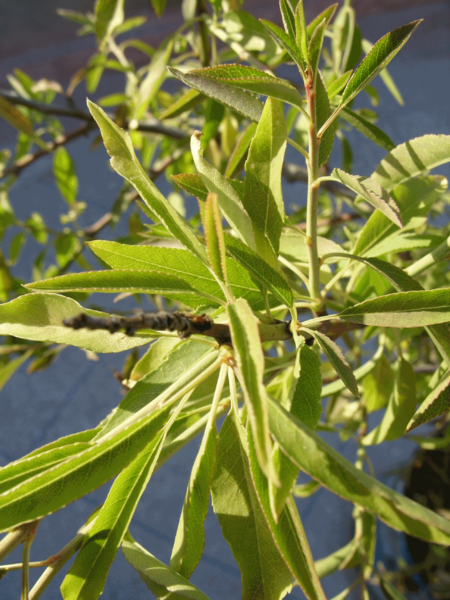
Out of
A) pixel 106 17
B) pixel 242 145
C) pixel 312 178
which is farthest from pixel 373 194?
pixel 106 17

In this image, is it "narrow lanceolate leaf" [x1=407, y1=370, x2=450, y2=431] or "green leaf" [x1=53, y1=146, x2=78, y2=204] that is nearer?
"narrow lanceolate leaf" [x1=407, y1=370, x2=450, y2=431]

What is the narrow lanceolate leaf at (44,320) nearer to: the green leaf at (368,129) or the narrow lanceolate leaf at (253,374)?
the narrow lanceolate leaf at (253,374)

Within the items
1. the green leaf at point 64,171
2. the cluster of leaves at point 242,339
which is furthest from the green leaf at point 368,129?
the green leaf at point 64,171

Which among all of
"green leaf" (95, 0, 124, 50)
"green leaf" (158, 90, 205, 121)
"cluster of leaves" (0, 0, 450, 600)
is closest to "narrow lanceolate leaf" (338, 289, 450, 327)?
"cluster of leaves" (0, 0, 450, 600)

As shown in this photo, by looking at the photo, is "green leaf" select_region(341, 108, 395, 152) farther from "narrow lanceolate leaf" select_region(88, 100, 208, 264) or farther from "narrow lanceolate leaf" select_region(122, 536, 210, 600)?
"narrow lanceolate leaf" select_region(122, 536, 210, 600)

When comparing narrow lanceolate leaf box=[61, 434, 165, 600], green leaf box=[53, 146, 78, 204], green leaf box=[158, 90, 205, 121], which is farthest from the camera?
green leaf box=[53, 146, 78, 204]

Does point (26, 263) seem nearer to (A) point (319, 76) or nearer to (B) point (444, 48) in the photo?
(A) point (319, 76)
